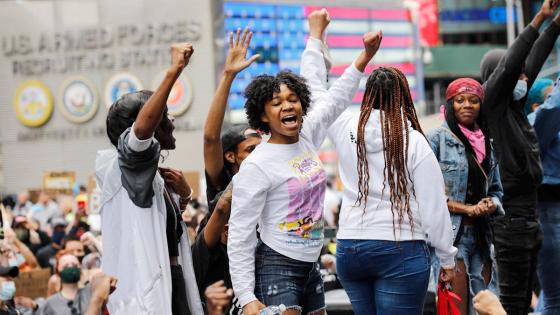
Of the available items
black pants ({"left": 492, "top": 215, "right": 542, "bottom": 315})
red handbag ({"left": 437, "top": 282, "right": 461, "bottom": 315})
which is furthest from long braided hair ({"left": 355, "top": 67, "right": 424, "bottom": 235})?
black pants ({"left": 492, "top": 215, "right": 542, "bottom": 315})

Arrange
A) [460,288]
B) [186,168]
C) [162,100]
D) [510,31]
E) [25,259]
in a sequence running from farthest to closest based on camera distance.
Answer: [186,168]
[510,31]
[25,259]
[460,288]
[162,100]

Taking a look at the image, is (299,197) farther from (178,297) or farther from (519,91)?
(519,91)

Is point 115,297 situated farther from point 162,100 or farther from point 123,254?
point 162,100

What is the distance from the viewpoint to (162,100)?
4203mm

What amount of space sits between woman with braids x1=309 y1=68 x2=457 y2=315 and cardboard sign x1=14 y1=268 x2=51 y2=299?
264 inches

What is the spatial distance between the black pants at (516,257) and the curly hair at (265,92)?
2026 millimetres

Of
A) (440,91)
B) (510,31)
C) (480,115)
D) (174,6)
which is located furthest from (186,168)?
(440,91)

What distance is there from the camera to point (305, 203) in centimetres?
461

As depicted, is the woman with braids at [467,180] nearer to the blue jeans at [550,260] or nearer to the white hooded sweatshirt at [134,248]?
the blue jeans at [550,260]

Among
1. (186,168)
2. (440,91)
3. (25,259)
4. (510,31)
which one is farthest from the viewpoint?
(440,91)

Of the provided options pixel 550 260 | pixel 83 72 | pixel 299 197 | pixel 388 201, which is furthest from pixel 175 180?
pixel 83 72

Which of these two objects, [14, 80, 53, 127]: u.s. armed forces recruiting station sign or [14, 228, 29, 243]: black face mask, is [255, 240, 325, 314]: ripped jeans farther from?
[14, 80, 53, 127]: u.s. armed forces recruiting station sign

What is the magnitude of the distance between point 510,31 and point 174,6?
9711 mm

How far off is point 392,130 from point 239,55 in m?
0.87
